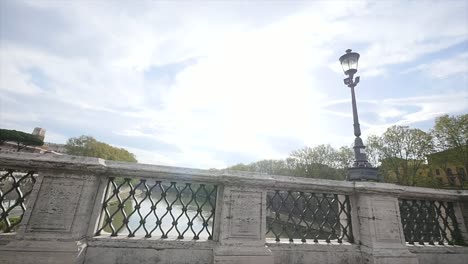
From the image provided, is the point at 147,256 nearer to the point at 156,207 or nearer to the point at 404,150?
the point at 156,207

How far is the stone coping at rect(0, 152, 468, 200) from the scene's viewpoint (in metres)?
2.56

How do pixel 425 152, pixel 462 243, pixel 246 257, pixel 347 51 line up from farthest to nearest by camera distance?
pixel 425 152 → pixel 347 51 → pixel 462 243 → pixel 246 257

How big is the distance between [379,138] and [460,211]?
97.9ft

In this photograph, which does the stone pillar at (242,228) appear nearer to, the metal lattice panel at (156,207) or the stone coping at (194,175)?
the stone coping at (194,175)

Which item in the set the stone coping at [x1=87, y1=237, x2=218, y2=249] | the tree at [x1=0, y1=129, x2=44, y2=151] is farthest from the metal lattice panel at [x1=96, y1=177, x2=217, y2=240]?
the tree at [x1=0, y1=129, x2=44, y2=151]

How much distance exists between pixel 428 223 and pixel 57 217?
18.5 ft

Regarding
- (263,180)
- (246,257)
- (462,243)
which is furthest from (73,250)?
(462,243)

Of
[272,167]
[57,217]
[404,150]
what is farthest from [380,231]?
[272,167]

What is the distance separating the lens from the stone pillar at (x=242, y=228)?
2730 mm

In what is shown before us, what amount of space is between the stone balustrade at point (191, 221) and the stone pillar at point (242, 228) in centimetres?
1

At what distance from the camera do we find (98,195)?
2760 millimetres

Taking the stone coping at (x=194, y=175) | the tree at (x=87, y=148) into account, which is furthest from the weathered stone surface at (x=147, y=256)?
the tree at (x=87, y=148)

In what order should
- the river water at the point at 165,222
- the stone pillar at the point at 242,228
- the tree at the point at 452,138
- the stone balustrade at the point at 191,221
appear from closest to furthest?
the stone balustrade at the point at 191,221 < the stone pillar at the point at 242,228 < the river water at the point at 165,222 < the tree at the point at 452,138

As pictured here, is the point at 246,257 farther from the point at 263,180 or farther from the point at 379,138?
the point at 379,138
